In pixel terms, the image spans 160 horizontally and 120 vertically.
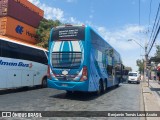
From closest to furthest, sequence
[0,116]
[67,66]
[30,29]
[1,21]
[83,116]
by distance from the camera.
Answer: [0,116]
[83,116]
[67,66]
[1,21]
[30,29]

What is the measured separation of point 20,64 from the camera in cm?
1502

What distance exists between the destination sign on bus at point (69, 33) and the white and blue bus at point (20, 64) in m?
2.71

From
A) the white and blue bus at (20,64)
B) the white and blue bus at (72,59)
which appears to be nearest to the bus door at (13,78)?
the white and blue bus at (20,64)

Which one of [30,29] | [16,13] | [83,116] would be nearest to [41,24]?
[30,29]

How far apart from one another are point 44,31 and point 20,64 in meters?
24.2

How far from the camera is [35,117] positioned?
7.96 meters

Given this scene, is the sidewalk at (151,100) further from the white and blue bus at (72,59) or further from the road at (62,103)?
the white and blue bus at (72,59)

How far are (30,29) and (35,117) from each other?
3139cm

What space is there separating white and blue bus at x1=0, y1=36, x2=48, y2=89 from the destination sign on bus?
2.71 metres

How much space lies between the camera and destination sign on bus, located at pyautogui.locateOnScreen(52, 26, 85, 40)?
41.4 ft

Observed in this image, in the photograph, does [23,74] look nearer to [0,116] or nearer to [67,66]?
[67,66]

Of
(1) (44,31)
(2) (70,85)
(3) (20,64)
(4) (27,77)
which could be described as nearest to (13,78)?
(3) (20,64)

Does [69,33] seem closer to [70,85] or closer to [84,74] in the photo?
[84,74]

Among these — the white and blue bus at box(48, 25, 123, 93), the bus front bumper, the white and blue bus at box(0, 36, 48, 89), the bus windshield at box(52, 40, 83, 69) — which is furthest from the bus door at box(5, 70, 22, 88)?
the bus windshield at box(52, 40, 83, 69)
